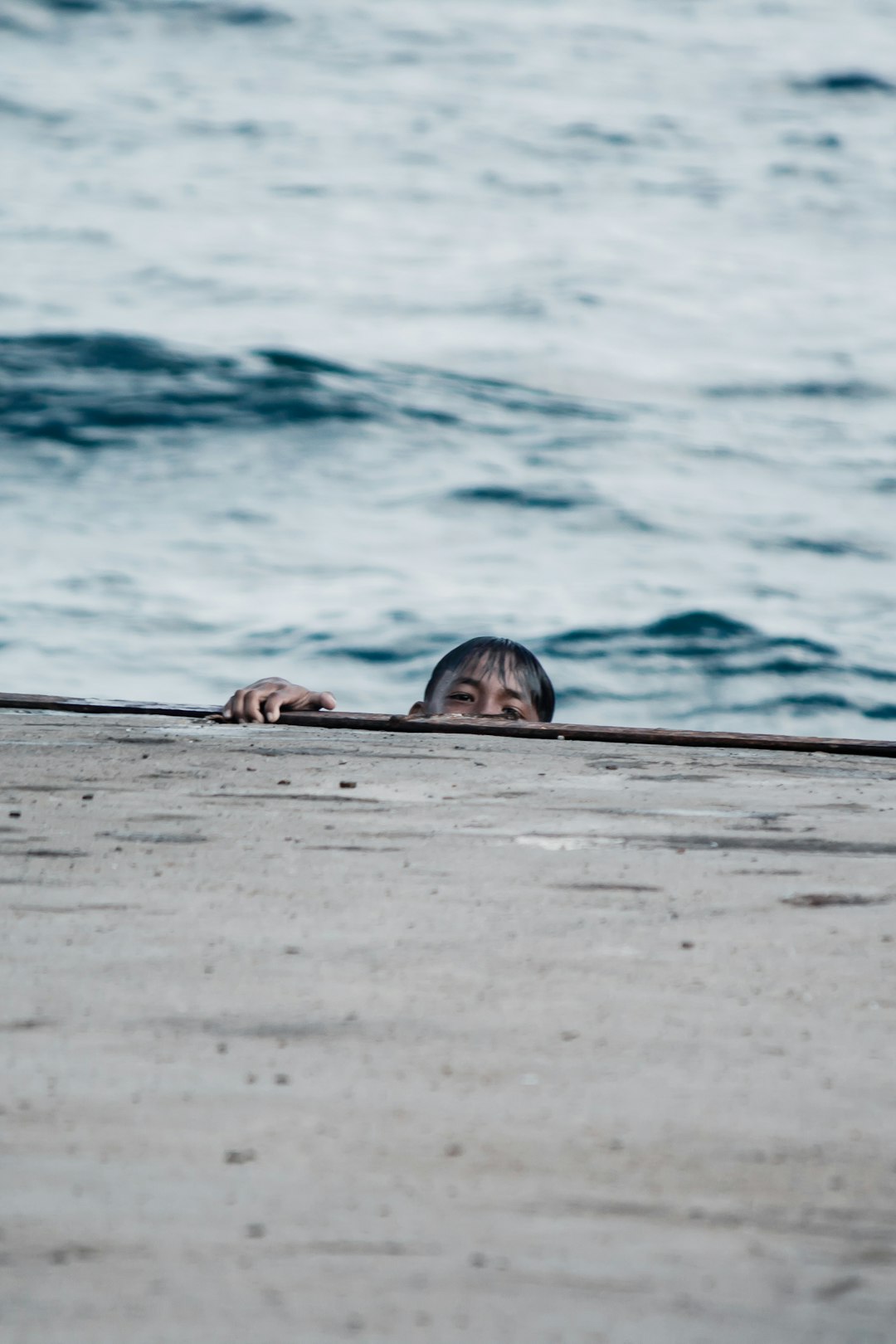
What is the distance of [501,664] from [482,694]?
0.12 m

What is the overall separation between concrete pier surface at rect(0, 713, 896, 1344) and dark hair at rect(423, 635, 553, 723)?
8.98ft

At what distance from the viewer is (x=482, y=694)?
5.17 m

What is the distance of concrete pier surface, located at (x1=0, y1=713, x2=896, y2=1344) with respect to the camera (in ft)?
3.13

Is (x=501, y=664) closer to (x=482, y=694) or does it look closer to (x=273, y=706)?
(x=482, y=694)

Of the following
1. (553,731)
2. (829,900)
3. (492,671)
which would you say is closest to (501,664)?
(492,671)

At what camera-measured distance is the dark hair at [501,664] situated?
5215mm

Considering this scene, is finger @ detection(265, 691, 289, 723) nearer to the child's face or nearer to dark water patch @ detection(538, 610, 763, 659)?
the child's face

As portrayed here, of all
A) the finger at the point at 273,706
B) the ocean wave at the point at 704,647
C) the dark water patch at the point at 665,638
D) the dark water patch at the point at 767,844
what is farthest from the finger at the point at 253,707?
the dark water patch at the point at 665,638

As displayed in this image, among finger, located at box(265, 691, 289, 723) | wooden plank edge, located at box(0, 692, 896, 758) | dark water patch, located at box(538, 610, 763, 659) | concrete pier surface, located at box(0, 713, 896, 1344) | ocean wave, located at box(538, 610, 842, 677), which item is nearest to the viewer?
concrete pier surface, located at box(0, 713, 896, 1344)

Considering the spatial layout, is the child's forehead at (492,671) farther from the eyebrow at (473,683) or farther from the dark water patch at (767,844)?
the dark water patch at (767,844)

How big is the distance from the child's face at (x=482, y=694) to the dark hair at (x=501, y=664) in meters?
0.02

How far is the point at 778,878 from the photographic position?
209 cm

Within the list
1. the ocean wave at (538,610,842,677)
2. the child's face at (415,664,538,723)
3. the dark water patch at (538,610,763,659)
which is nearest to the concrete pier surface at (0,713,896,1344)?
the child's face at (415,664,538,723)

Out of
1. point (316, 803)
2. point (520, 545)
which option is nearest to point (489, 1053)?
point (316, 803)
